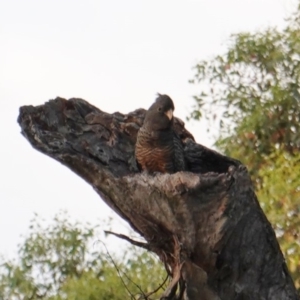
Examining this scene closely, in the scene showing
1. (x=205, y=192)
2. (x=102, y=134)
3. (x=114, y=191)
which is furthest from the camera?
(x=102, y=134)

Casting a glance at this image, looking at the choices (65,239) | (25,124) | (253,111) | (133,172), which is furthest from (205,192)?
(65,239)

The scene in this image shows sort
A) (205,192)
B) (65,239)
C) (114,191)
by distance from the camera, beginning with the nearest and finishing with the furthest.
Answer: (205,192) → (114,191) → (65,239)

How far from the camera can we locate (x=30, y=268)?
→ 843 centimetres

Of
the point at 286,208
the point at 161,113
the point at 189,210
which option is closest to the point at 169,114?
the point at 161,113

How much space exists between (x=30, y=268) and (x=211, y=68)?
227cm

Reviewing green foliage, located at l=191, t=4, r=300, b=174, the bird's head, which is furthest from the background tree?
the bird's head

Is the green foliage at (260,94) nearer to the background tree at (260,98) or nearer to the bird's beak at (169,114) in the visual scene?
the background tree at (260,98)

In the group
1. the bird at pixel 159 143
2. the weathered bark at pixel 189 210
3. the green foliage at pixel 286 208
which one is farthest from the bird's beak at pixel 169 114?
the green foliage at pixel 286 208

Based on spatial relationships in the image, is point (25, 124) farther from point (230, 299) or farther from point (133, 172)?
point (230, 299)

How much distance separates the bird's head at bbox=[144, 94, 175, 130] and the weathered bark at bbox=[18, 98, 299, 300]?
0.83ft

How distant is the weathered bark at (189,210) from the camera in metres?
2.61

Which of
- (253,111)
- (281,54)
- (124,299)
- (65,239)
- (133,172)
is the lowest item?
(133,172)

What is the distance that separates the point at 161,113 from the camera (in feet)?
10.8

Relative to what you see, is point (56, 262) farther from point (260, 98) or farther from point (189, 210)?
point (189, 210)
